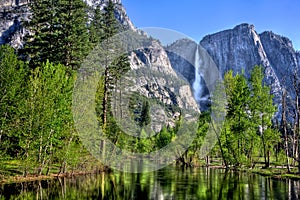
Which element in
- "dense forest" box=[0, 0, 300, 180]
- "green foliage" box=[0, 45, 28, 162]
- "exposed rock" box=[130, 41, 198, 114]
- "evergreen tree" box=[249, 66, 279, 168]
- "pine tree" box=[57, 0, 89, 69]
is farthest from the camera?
"exposed rock" box=[130, 41, 198, 114]

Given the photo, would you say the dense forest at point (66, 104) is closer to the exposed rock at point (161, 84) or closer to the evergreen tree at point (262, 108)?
the evergreen tree at point (262, 108)

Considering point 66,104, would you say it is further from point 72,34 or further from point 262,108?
point 262,108

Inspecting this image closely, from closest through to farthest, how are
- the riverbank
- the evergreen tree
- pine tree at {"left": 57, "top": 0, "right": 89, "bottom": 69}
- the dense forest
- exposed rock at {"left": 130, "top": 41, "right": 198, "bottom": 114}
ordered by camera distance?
the riverbank
the dense forest
pine tree at {"left": 57, "top": 0, "right": 89, "bottom": 69}
the evergreen tree
exposed rock at {"left": 130, "top": 41, "right": 198, "bottom": 114}

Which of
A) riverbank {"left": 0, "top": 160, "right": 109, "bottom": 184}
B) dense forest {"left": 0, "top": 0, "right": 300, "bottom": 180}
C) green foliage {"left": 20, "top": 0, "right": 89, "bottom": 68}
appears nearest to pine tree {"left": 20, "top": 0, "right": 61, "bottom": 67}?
green foliage {"left": 20, "top": 0, "right": 89, "bottom": 68}

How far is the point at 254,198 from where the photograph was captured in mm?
20219

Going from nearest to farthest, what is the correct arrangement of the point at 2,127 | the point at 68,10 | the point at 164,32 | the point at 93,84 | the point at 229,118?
the point at 2,127 < the point at 93,84 < the point at 164,32 < the point at 68,10 < the point at 229,118

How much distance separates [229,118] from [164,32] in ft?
56.1

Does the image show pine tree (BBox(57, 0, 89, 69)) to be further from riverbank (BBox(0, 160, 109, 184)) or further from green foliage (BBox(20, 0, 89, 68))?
riverbank (BBox(0, 160, 109, 184))

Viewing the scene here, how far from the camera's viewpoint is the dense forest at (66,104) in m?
30.2

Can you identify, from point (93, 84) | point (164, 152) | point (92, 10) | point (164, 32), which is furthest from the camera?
point (164, 152)

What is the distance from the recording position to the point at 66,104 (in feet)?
119

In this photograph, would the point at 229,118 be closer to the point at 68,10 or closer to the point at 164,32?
the point at 164,32

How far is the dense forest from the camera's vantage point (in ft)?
99.0

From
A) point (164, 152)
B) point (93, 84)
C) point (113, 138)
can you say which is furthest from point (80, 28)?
point (164, 152)
